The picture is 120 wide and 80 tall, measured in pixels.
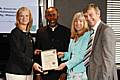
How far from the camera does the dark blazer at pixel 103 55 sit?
323 centimetres

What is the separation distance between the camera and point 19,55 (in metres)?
3.84

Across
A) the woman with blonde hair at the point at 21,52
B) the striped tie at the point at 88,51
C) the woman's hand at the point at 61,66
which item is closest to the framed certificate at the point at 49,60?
the woman's hand at the point at 61,66

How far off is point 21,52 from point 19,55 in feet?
0.15

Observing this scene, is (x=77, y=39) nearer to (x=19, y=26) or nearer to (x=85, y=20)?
(x=85, y=20)

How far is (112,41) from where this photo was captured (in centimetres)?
325

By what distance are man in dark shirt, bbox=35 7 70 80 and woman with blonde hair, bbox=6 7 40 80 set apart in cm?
22

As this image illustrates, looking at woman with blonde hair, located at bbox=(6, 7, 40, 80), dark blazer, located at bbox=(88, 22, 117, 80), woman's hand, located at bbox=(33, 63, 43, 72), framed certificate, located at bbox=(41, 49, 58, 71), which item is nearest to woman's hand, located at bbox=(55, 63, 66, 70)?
framed certificate, located at bbox=(41, 49, 58, 71)

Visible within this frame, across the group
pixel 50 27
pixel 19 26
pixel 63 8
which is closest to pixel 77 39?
pixel 50 27

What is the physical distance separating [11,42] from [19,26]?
9.3 inches

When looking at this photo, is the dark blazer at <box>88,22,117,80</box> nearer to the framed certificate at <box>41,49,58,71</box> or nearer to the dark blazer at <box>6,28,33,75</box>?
the framed certificate at <box>41,49,58,71</box>

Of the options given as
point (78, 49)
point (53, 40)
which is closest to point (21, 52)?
point (53, 40)

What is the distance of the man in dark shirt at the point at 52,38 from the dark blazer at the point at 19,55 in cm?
27

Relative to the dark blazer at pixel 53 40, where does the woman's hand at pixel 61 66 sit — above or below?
below

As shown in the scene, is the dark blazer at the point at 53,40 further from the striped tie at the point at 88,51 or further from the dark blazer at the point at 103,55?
the dark blazer at the point at 103,55
